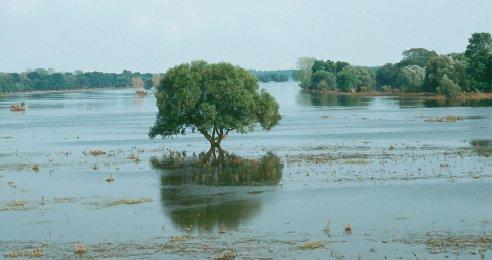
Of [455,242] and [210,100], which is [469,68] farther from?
[455,242]

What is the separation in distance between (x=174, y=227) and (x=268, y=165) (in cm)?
2135

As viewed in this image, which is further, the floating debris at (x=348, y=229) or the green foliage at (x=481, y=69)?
the green foliage at (x=481, y=69)

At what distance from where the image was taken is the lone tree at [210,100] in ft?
213

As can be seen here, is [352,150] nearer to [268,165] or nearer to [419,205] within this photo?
[268,165]

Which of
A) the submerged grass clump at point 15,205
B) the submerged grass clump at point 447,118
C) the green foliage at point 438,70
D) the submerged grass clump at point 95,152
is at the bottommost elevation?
the submerged grass clump at point 15,205

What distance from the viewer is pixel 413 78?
178125 millimetres

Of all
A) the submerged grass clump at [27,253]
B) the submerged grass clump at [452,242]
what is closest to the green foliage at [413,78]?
the submerged grass clump at [452,242]

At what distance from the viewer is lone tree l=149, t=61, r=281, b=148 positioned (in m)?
65.0

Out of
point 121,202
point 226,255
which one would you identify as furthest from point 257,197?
point 226,255

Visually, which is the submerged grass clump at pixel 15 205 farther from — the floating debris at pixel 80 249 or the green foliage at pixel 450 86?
the green foliage at pixel 450 86

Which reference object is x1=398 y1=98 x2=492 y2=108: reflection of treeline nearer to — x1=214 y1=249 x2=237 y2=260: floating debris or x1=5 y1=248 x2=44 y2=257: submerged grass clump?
x1=214 y1=249 x2=237 y2=260: floating debris

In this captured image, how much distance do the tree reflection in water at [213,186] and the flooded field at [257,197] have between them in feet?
0.35

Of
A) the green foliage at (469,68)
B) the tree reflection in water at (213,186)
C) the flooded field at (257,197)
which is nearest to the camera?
the flooded field at (257,197)

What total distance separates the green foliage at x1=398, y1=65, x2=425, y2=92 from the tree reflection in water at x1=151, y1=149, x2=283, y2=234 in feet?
397
